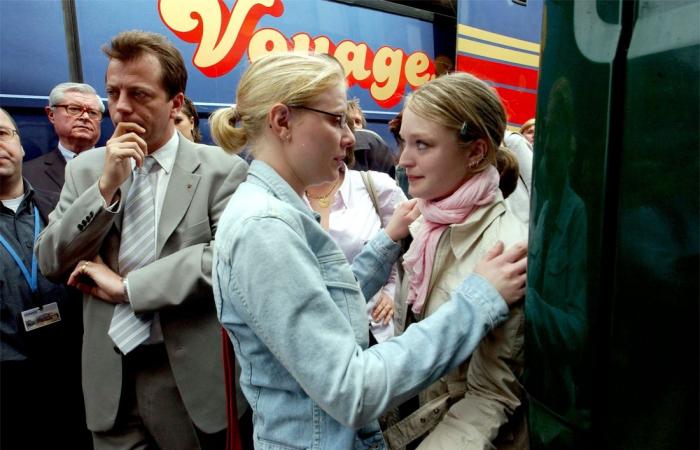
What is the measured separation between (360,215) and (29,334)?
4.84 ft

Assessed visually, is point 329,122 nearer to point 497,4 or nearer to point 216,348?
point 216,348

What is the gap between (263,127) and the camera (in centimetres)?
118

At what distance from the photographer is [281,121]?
1.14 meters

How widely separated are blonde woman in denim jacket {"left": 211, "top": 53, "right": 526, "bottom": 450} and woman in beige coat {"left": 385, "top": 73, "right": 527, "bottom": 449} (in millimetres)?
180

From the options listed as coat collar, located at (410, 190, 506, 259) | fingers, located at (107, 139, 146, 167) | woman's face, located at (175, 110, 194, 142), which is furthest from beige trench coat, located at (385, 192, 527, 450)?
woman's face, located at (175, 110, 194, 142)

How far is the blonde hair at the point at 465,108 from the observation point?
1.35 metres

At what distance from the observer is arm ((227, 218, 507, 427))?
3.05 ft

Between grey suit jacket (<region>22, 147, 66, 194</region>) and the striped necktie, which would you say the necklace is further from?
grey suit jacket (<region>22, 147, 66, 194</region>)

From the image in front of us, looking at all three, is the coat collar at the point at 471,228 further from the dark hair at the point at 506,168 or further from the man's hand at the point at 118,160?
the man's hand at the point at 118,160

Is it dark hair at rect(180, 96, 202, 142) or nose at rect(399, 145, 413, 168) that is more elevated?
dark hair at rect(180, 96, 202, 142)

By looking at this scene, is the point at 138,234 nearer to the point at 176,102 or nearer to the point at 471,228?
the point at 176,102

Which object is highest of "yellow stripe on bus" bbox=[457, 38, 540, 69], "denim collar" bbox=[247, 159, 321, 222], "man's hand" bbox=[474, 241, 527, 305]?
"yellow stripe on bus" bbox=[457, 38, 540, 69]

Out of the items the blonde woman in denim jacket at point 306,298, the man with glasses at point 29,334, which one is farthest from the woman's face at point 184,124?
the blonde woman in denim jacket at point 306,298

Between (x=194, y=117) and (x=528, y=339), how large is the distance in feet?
10.3
